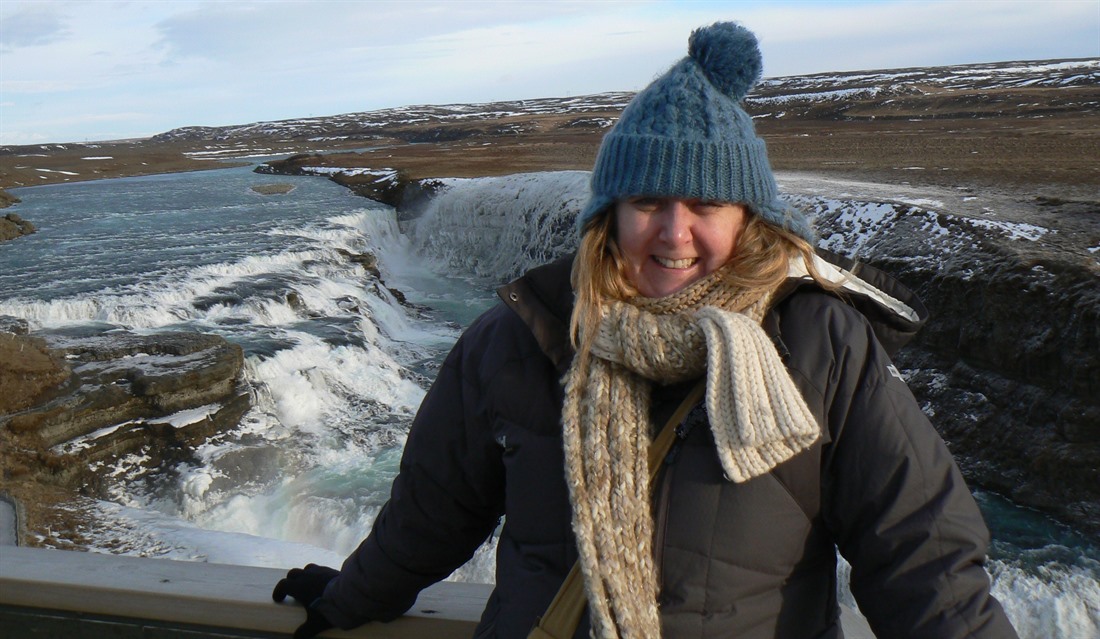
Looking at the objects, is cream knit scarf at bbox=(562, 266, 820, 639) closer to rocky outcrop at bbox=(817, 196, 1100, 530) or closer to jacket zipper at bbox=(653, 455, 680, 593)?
jacket zipper at bbox=(653, 455, 680, 593)

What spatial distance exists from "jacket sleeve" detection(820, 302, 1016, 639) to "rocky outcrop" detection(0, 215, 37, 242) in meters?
19.0

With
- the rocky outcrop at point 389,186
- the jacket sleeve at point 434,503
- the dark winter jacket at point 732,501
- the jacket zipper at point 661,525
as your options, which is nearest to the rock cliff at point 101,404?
the jacket sleeve at point 434,503

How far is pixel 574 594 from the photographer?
4.94 ft

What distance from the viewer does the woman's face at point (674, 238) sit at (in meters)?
1.61

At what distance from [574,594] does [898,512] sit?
1.80 ft

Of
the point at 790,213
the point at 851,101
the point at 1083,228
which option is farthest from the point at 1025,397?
the point at 851,101

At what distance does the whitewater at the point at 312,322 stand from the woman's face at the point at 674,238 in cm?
459

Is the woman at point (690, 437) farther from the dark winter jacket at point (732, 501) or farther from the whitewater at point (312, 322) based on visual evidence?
the whitewater at point (312, 322)

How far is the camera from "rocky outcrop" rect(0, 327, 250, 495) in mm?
7164

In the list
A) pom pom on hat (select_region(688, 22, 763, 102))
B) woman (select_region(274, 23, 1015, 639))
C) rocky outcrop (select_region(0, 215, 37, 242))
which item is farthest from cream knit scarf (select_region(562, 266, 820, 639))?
rocky outcrop (select_region(0, 215, 37, 242))

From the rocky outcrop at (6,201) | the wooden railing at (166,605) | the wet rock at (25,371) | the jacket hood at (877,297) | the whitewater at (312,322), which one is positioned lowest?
the whitewater at (312,322)

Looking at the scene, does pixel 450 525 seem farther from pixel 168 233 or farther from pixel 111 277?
pixel 168 233

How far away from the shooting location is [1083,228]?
8547 mm

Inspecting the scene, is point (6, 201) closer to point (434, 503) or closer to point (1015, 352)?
point (1015, 352)
